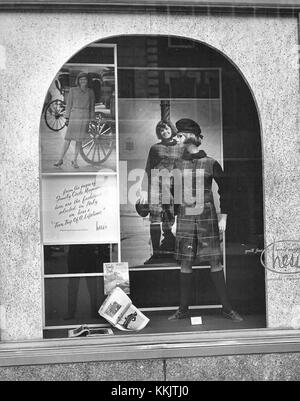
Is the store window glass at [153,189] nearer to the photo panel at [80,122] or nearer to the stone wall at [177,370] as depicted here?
the photo panel at [80,122]

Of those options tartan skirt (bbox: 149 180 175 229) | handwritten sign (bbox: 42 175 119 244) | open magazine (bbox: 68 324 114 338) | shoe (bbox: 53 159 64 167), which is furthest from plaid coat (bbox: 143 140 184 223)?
open magazine (bbox: 68 324 114 338)

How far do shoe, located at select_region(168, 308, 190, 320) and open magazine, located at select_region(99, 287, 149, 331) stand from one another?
27cm

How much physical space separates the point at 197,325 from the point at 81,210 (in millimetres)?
1441

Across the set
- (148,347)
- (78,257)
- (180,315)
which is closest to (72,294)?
(78,257)

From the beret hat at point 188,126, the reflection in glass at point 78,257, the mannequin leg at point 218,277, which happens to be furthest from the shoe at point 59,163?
the mannequin leg at point 218,277

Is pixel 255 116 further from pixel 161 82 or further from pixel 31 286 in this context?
pixel 31 286

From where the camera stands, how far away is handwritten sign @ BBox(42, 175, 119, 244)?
586 centimetres

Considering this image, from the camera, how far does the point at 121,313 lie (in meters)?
5.92

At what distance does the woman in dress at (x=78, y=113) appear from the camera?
231 inches

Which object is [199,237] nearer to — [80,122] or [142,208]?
[142,208]

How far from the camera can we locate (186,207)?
6.09 meters

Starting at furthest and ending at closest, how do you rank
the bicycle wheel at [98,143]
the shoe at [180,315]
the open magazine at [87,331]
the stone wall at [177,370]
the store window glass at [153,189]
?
the shoe at [180,315], the bicycle wheel at [98,143], the store window glass at [153,189], the open magazine at [87,331], the stone wall at [177,370]

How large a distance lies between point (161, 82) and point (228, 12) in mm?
856

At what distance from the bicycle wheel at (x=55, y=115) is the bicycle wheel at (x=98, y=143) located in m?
0.26
